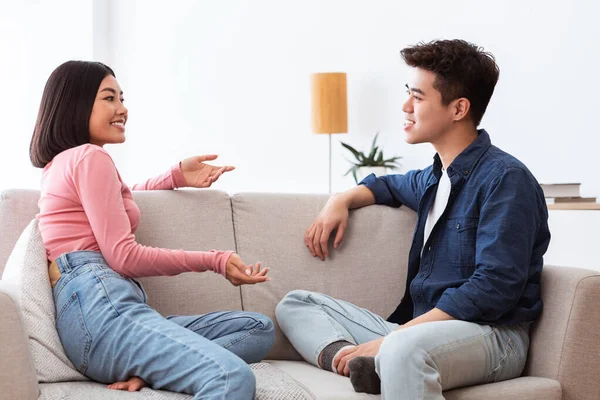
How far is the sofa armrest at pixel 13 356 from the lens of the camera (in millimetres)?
1603

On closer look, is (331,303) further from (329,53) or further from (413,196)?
(329,53)

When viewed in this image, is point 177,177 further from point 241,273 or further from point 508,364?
point 508,364

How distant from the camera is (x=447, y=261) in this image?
6.94 ft

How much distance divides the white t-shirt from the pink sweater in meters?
0.61

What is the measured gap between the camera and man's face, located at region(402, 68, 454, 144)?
86.6 inches

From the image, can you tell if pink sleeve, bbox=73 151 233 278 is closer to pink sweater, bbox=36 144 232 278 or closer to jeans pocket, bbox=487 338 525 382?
pink sweater, bbox=36 144 232 278

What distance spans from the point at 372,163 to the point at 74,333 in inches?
114

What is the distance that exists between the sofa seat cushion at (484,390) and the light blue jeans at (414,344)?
3cm

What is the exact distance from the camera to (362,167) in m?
4.55

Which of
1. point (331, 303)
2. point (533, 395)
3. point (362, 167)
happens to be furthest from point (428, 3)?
point (533, 395)

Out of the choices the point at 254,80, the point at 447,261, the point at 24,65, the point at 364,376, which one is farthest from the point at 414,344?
the point at 24,65

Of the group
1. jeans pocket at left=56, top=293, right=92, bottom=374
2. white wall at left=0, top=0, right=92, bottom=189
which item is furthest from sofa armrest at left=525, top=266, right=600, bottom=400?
white wall at left=0, top=0, right=92, bottom=189

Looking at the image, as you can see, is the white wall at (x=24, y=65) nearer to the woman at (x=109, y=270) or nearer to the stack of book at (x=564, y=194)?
the woman at (x=109, y=270)

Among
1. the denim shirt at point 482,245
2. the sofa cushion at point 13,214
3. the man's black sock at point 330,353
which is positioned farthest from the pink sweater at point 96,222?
the denim shirt at point 482,245
